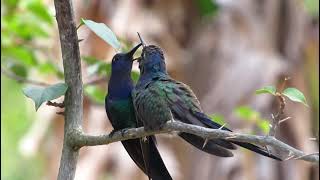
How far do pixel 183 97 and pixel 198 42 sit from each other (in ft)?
12.6

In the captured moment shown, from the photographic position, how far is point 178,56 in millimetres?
5199

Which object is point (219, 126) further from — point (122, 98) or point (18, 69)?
point (18, 69)

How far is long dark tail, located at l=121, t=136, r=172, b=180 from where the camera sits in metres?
1.78

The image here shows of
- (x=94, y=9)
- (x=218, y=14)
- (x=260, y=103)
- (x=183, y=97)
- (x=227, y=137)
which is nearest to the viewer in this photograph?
(x=227, y=137)

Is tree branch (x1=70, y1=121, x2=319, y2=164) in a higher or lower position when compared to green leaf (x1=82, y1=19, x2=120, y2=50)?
lower

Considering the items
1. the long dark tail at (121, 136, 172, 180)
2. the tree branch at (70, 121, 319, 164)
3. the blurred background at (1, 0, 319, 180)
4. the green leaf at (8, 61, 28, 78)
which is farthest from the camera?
the blurred background at (1, 0, 319, 180)

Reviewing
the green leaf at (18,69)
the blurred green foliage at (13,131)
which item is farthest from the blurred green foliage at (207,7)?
the green leaf at (18,69)

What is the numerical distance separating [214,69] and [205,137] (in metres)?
4.00

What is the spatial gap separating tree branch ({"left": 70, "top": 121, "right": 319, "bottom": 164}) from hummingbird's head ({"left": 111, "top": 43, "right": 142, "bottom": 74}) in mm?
575

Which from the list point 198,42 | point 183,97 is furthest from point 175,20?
point 183,97

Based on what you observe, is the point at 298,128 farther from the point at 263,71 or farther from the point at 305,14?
the point at 305,14

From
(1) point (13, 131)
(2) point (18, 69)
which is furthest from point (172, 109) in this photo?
(1) point (13, 131)

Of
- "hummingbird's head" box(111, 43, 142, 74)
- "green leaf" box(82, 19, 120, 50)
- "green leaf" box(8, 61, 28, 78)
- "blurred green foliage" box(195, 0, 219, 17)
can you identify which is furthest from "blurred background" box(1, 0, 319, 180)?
"green leaf" box(82, 19, 120, 50)

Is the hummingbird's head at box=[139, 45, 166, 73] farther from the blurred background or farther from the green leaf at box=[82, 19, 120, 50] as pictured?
the blurred background
